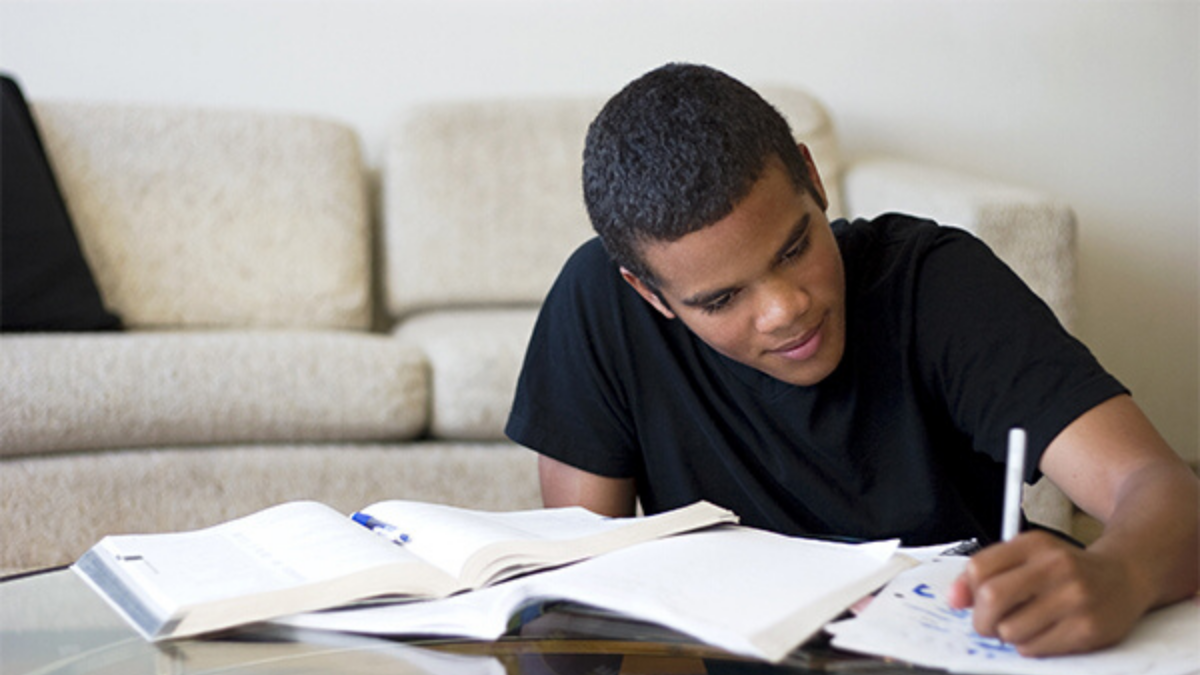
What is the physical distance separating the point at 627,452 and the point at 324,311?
1299mm

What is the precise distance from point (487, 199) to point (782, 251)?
60.2 inches

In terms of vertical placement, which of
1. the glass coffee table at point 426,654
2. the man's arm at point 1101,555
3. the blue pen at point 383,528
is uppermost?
the man's arm at point 1101,555

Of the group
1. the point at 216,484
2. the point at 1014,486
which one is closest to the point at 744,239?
the point at 1014,486

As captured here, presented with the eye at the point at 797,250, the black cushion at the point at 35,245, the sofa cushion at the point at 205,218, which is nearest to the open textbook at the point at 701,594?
the eye at the point at 797,250

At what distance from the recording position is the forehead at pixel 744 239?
963 millimetres

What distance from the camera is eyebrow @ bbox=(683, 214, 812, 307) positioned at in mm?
973

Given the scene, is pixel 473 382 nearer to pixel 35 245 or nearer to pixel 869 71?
pixel 35 245

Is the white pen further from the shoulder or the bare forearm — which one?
the shoulder

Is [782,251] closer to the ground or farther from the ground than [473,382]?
farther from the ground

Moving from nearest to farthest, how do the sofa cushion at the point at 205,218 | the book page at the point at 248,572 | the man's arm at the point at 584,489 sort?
the book page at the point at 248,572, the man's arm at the point at 584,489, the sofa cushion at the point at 205,218

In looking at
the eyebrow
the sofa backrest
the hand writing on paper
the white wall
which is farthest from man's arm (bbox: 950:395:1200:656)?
the white wall

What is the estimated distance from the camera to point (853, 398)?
1.10 m

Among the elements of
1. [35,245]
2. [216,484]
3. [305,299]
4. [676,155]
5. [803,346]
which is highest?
[676,155]

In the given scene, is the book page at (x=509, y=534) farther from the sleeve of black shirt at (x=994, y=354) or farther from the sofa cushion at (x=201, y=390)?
the sofa cushion at (x=201, y=390)
